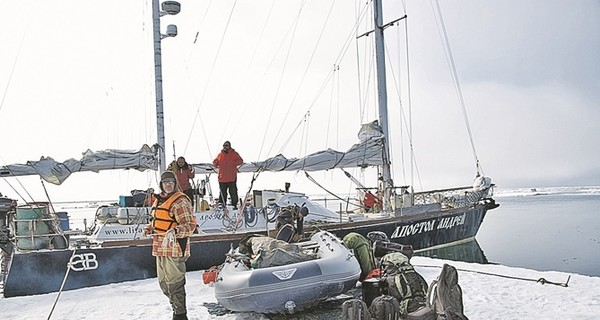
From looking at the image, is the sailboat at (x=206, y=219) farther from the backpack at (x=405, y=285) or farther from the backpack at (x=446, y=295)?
the backpack at (x=446, y=295)

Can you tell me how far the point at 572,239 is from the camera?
2230 cm

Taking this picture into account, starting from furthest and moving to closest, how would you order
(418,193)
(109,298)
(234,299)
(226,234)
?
(418,193)
(226,234)
(109,298)
(234,299)

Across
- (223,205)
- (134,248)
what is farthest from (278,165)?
(134,248)

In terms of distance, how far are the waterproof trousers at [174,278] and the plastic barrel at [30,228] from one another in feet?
13.4

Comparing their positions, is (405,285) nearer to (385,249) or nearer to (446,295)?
(446,295)

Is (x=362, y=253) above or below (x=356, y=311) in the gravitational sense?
above

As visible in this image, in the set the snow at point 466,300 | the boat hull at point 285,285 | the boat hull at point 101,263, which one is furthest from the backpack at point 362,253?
the boat hull at point 101,263

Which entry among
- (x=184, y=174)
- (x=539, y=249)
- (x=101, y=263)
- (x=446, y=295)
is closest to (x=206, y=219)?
(x=184, y=174)

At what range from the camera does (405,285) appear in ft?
16.9

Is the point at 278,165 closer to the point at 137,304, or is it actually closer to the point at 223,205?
the point at 223,205

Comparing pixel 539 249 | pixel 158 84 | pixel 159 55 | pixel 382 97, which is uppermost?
pixel 159 55

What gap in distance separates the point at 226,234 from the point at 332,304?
3866 mm

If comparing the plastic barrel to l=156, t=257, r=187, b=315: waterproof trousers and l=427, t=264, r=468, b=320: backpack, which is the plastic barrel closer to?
l=156, t=257, r=187, b=315: waterproof trousers

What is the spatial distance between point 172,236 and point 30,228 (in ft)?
14.6
